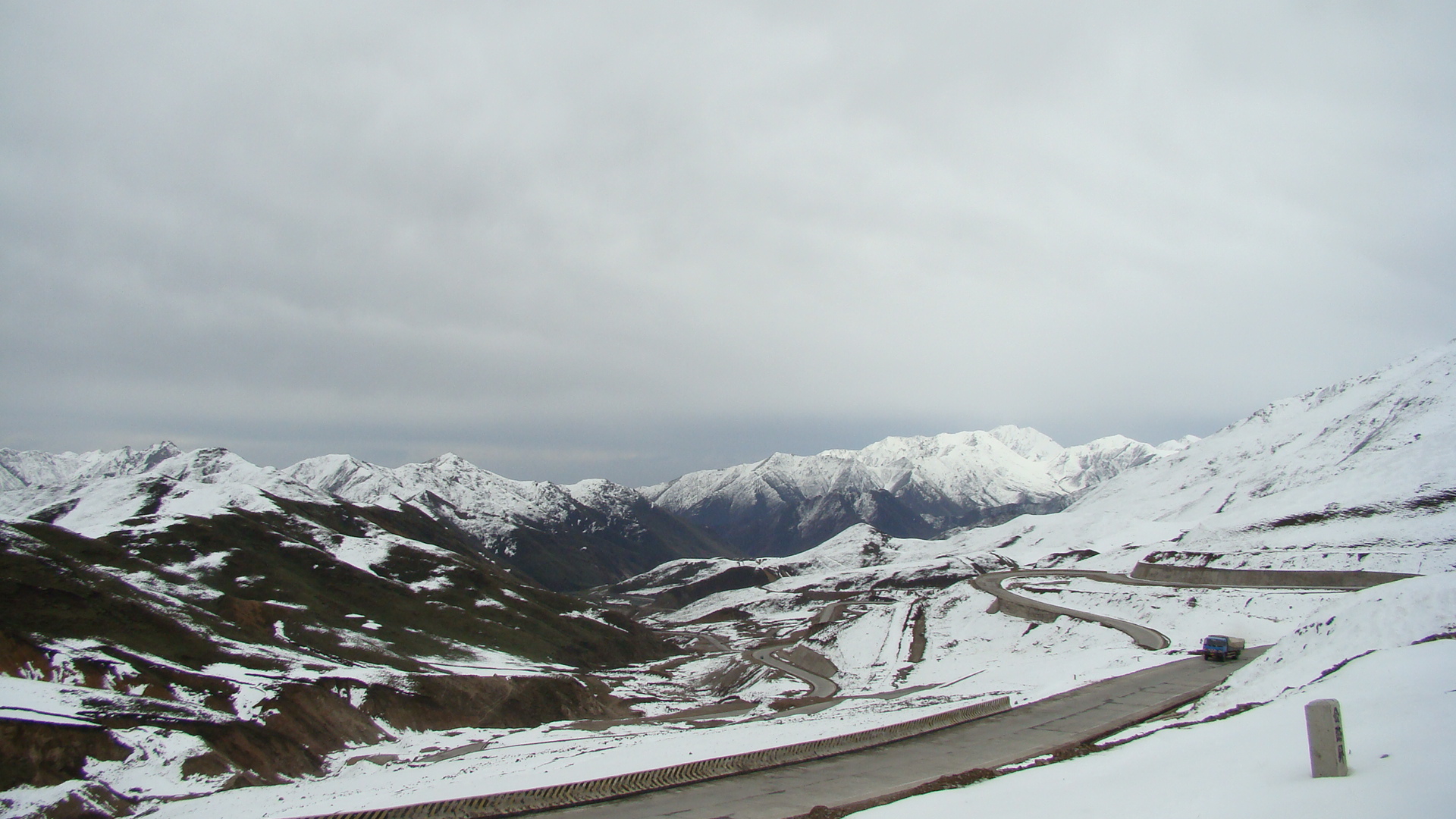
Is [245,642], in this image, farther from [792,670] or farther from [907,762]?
[907,762]

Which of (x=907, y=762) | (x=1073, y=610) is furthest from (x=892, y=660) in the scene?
(x=907, y=762)

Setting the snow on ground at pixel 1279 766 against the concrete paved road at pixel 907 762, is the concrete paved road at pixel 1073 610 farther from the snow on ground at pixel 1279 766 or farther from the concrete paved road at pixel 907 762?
the snow on ground at pixel 1279 766

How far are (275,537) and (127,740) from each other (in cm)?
11267

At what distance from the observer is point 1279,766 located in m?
15.4

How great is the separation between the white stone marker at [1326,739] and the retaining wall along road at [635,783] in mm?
18375

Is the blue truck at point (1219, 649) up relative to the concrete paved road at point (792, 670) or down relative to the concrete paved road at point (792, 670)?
up

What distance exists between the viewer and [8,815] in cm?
3691

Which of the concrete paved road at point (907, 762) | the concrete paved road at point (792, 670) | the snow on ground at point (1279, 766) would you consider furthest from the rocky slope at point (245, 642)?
the snow on ground at point (1279, 766)

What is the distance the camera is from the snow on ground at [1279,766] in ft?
39.1

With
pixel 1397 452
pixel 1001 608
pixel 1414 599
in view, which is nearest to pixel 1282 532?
pixel 1397 452

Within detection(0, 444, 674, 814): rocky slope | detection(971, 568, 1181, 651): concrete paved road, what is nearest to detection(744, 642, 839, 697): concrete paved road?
detection(0, 444, 674, 814): rocky slope

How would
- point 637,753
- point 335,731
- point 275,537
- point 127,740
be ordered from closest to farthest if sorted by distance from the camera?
point 637,753
point 127,740
point 335,731
point 275,537

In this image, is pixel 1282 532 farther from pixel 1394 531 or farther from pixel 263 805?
pixel 263 805

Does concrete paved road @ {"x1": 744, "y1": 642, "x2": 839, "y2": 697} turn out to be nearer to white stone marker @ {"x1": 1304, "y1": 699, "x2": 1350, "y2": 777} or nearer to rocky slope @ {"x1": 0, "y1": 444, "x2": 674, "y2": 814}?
rocky slope @ {"x1": 0, "y1": 444, "x2": 674, "y2": 814}
